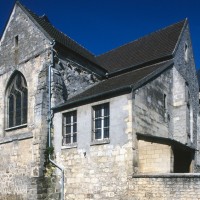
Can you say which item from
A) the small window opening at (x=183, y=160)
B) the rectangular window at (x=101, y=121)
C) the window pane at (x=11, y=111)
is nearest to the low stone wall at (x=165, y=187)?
the rectangular window at (x=101, y=121)

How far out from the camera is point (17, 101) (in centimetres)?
1669

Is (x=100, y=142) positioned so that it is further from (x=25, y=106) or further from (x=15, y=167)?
(x=25, y=106)

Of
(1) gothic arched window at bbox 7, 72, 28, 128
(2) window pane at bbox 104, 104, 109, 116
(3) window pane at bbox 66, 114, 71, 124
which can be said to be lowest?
(3) window pane at bbox 66, 114, 71, 124

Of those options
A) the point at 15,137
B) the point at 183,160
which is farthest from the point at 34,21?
the point at 183,160

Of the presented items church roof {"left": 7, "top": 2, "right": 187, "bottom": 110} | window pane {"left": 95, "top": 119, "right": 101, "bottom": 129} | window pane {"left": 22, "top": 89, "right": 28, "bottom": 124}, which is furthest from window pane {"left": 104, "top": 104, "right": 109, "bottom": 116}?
window pane {"left": 22, "top": 89, "right": 28, "bottom": 124}

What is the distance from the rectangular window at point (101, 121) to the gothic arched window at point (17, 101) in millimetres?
4618

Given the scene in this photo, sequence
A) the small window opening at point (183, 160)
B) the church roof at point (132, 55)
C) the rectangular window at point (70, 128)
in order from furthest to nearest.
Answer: the church roof at point (132, 55), the rectangular window at point (70, 128), the small window opening at point (183, 160)

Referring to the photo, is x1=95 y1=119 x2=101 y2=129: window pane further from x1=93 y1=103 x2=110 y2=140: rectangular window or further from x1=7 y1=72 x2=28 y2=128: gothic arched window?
x1=7 y1=72 x2=28 y2=128: gothic arched window

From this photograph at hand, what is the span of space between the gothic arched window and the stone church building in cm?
5

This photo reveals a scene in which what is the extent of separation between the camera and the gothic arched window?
16.1m

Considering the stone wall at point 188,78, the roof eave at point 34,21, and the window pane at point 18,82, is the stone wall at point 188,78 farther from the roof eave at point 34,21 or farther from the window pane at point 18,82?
the window pane at point 18,82

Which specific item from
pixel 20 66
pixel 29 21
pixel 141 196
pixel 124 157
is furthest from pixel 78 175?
pixel 29 21

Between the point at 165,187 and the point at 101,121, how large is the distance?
12.7 feet

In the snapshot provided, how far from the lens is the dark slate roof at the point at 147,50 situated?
56.1 feet
